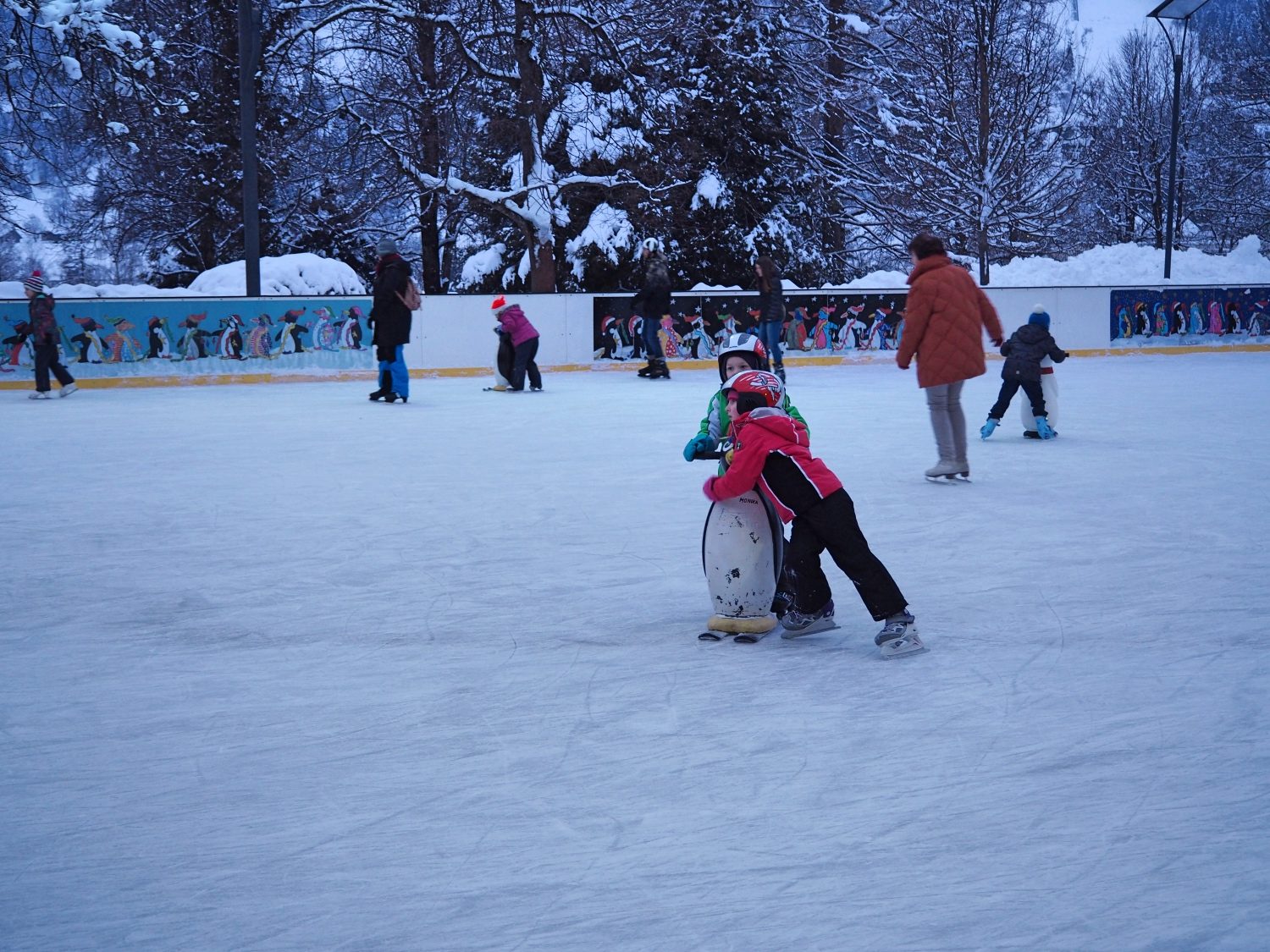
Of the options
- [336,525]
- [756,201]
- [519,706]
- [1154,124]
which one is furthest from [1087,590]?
[1154,124]

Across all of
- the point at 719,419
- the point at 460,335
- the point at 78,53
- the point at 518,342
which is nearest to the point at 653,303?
the point at 460,335

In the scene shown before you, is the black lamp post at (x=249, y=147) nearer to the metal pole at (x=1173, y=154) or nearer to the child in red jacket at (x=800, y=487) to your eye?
the child in red jacket at (x=800, y=487)

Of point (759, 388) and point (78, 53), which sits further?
point (78, 53)

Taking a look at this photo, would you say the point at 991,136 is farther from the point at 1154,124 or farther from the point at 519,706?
the point at 519,706

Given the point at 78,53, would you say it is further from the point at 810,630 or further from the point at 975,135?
the point at 975,135

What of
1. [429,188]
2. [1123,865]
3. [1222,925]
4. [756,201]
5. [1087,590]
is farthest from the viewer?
[756,201]

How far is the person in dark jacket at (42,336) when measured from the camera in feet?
48.8

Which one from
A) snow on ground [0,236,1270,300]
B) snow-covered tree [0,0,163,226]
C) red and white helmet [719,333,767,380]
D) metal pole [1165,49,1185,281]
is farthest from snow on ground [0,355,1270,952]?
metal pole [1165,49,1185,281]

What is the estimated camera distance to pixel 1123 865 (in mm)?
2725

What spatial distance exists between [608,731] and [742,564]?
120 cm

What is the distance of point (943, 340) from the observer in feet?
27.6

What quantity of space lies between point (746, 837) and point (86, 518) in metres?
5.30

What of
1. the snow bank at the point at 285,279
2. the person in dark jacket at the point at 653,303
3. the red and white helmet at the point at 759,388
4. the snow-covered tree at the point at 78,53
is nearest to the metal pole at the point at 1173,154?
the person in dark jacket at the point at 653,303

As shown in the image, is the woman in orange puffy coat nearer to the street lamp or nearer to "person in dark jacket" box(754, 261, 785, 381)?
"person in dark jacket" box(754, 261, 785, 381)
